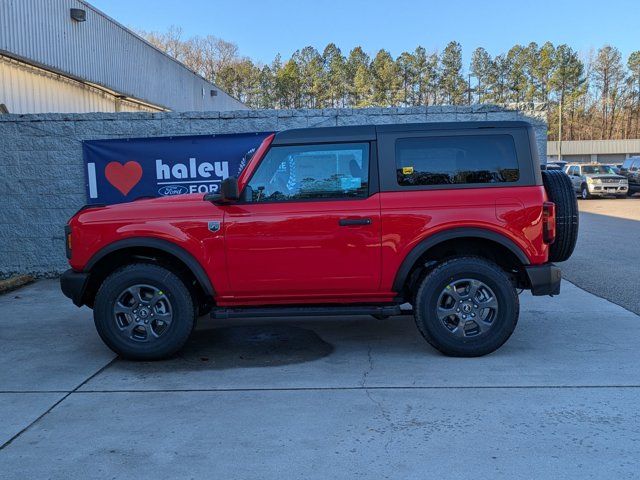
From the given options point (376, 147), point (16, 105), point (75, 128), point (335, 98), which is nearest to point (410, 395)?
point (376, 147)

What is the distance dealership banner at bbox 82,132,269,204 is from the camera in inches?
361

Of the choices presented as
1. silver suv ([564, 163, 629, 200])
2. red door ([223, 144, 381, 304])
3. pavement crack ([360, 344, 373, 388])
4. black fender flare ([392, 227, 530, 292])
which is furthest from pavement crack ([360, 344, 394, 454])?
silver suv ([564, 163, 629, 200])

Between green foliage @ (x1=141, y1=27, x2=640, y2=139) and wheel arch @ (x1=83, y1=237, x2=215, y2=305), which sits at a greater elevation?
green foliage @ (x1=141, y1=27, x2=640, y2=139)

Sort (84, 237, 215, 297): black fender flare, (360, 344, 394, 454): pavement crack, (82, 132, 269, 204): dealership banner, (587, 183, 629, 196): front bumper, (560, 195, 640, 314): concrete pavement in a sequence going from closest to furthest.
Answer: (360, 344, 394, 454): pavement crack → (84, 237, 215, 297): black fender flare → (560, 195, 640, 314): concrete pavement → (82, 132, 269, 204): dealership banner → (587, 183, 629, 196): front bumper

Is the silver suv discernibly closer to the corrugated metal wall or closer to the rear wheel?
the corrugated metal wall

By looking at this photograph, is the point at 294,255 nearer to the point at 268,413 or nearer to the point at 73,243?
the point at 268,413

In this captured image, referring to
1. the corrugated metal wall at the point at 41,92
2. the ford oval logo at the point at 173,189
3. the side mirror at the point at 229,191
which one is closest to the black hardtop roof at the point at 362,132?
the side mirror at the point at 229,191

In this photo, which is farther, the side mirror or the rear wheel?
the rear wheel

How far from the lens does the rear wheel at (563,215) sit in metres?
5.41

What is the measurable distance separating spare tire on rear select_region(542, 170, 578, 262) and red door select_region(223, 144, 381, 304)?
1638 mm

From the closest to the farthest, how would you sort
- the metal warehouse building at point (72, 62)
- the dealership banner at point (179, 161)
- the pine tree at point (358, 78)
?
the dealership banner at point (179, 161) < the metal warehouse building at point (72, 62) < the pine tree at point (358, 78)

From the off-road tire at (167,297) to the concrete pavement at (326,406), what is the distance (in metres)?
0.16

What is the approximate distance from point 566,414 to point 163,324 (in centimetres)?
339

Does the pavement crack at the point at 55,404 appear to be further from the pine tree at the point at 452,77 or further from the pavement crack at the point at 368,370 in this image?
the pine tree at the point at 452,77
